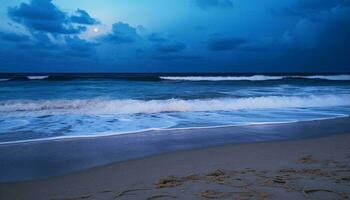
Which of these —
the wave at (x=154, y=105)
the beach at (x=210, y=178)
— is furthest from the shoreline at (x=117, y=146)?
the wave at (x=154, y=105)

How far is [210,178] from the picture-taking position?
398cm

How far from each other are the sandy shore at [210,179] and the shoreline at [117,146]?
407mm

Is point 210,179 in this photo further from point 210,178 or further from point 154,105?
point 154,105

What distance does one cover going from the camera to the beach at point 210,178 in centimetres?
344

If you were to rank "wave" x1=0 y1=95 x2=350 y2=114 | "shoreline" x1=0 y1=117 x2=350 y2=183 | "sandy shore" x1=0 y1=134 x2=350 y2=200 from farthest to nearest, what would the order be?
"wave" x1=0 y1=95 x2=350 y2=114
"shoreline" x1=0 y1=117 x2=350 y2=183
"sandy shore" x1=0 y1=134 x2=350 y2=200

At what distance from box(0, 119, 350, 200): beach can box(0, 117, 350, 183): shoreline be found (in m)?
0.35

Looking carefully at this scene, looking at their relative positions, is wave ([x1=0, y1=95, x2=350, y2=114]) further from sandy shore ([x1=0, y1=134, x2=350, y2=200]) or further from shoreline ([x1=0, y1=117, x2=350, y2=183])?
sandy shore ([x1=0, y1=134, x2=350, y2=200])

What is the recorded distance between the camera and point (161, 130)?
7.93m

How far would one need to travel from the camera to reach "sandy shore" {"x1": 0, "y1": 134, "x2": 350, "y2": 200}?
343 centimetres

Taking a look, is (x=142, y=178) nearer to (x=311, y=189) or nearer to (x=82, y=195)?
(x=82, y=195)

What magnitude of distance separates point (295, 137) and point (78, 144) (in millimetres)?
4764

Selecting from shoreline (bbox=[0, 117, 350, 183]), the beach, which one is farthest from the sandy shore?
shoreline (bbox=[0, 117, 350, 183])

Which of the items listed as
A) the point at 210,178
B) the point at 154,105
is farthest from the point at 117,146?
the point at 154,105

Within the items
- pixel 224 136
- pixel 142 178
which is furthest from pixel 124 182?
pixel 224 136
